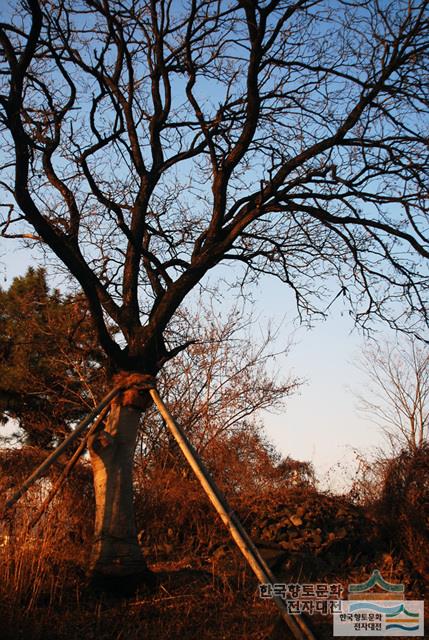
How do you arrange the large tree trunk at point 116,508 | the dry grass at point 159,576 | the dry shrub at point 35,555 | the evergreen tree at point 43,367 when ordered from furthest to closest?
1. the evergreen tree at point 43,367
2. the large tree trunk at point 116,508
3. the dry shrub at point 35,555
4. the dry grass at point 159,576

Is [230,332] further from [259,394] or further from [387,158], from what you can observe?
[387,158]

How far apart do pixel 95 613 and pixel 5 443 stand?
9.36m

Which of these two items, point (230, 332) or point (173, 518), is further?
point (230, 332)

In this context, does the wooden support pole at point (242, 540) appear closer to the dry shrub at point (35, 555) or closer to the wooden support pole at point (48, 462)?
the wooden support pole at point (48, 462)

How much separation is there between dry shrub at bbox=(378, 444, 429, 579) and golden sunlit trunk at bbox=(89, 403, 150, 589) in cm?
312

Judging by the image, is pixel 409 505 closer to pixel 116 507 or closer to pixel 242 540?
pixel 242 540

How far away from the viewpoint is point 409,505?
771cm

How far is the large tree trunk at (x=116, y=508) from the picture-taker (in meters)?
5.99

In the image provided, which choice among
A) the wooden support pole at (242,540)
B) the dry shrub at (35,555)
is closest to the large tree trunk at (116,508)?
the dry shrub at (35,555)

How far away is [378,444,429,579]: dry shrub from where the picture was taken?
286 inches

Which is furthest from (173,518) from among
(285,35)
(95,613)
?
(285,35)

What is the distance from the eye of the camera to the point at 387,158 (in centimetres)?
798

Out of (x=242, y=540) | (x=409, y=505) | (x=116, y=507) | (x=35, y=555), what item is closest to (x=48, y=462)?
(x=116, y=507)

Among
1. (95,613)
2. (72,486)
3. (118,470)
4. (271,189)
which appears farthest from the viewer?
(72,486)
